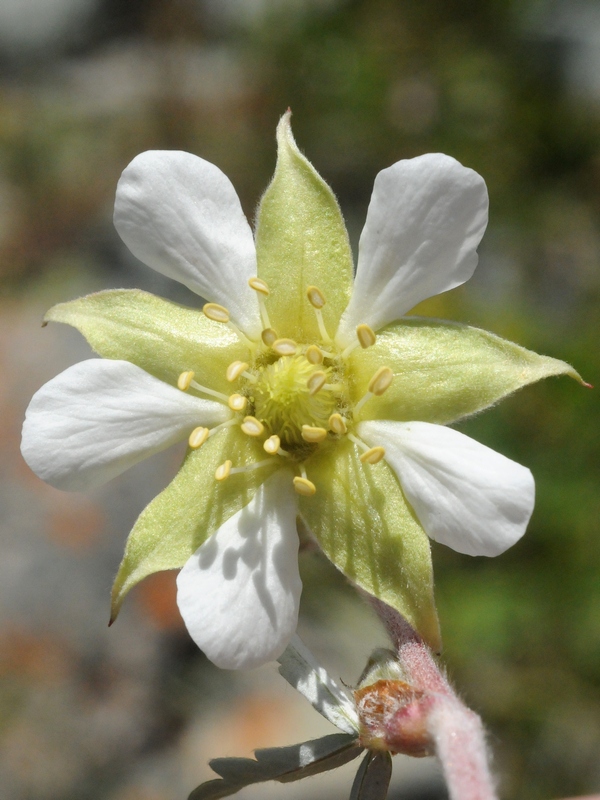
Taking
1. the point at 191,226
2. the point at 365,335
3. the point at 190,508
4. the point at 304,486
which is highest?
the point at 191,226

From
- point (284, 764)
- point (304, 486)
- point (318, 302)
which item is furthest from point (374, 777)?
point (318, 302)

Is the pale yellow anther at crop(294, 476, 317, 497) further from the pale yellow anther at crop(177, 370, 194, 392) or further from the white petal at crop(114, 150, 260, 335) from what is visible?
the white petal at crop(114, 150, 260, 335)

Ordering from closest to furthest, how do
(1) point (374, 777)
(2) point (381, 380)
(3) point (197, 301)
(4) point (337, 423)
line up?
(1) point (374, 777)
(2) point (381, 380)
(4) point (337, 423)
(3) point (197, 301)

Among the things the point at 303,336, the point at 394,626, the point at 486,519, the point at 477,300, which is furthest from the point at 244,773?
the point at 477,300

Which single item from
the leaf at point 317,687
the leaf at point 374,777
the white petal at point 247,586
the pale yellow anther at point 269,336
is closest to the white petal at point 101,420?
the pale yellow anther at point 269,336

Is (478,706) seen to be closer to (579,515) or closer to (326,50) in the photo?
(579,515)

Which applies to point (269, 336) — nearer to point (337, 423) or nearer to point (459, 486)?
point (337, 423)

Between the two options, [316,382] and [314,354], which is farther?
[314,354]
